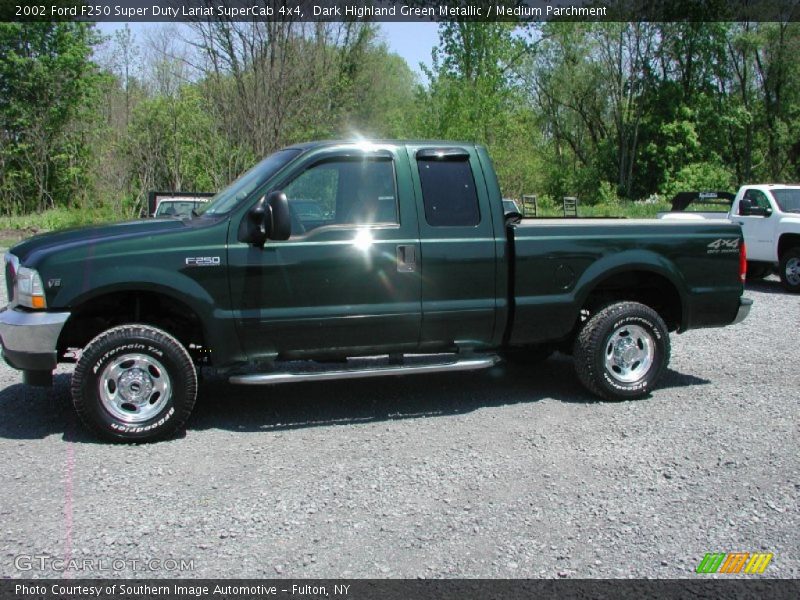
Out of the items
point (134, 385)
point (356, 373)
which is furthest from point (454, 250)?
point (134, 385)

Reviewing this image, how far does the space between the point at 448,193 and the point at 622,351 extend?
→ 1960 millimetres

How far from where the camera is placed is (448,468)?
181 inches

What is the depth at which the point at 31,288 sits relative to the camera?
4.87 meters

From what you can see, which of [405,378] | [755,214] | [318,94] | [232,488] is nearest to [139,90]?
[318,94]

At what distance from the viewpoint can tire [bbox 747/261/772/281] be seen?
14019 mm

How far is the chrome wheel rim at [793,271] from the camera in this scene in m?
12.7

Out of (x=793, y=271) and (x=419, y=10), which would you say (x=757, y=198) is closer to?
(x=793, y=271)

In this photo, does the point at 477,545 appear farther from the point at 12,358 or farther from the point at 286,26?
the point at 286,26

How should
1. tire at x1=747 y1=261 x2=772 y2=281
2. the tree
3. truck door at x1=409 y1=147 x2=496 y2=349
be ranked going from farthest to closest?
1. the tree
2. tire at x1=747 y1=261 x2=772 y2=281
3. truck door at x1=409 y1=147 x2=496 y2=349

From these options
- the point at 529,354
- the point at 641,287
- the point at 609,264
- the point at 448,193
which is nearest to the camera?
the point at 448,193

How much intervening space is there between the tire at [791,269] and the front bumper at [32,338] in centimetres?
1181

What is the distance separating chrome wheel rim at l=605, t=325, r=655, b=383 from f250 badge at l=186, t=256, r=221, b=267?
10.5 feet

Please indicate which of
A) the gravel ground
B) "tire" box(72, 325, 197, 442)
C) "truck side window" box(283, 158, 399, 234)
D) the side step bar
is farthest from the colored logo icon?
"tire" box(72, 325, 197, 442)

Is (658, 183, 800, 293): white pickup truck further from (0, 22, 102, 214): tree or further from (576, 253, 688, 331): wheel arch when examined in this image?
(0, 22, 102, 214): tree
